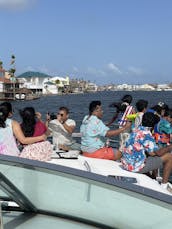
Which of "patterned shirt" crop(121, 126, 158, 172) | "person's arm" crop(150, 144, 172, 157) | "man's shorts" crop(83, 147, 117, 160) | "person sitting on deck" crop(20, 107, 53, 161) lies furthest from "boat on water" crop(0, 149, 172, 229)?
"man's shorts" crop(83, 147, 117, 160)

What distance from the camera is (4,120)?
18.2ft

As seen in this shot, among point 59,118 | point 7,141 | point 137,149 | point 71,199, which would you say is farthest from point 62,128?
point 71,199

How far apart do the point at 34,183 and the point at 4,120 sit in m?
3.36

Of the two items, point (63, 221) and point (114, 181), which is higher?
point (114, 181)

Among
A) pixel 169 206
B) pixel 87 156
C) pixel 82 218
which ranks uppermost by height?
pixel 169 206

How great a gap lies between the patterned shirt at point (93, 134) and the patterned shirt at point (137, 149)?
2.33 ft

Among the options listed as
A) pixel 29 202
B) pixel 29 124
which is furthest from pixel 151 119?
pixel 29 202

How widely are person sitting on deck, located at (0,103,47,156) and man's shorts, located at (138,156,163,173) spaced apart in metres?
1.53

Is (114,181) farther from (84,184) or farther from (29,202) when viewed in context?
(29,202)

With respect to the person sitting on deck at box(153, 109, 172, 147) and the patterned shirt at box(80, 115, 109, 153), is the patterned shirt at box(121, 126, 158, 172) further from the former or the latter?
the person sitting on deck at box(153, 109, 172, 147)

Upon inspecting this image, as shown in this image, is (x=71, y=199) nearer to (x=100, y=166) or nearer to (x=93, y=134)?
(x=100, y=166)

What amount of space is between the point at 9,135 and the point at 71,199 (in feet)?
11.3

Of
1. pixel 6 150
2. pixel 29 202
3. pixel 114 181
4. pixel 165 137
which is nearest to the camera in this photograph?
pixel 114 181

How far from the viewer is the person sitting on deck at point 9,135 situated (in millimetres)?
5535
